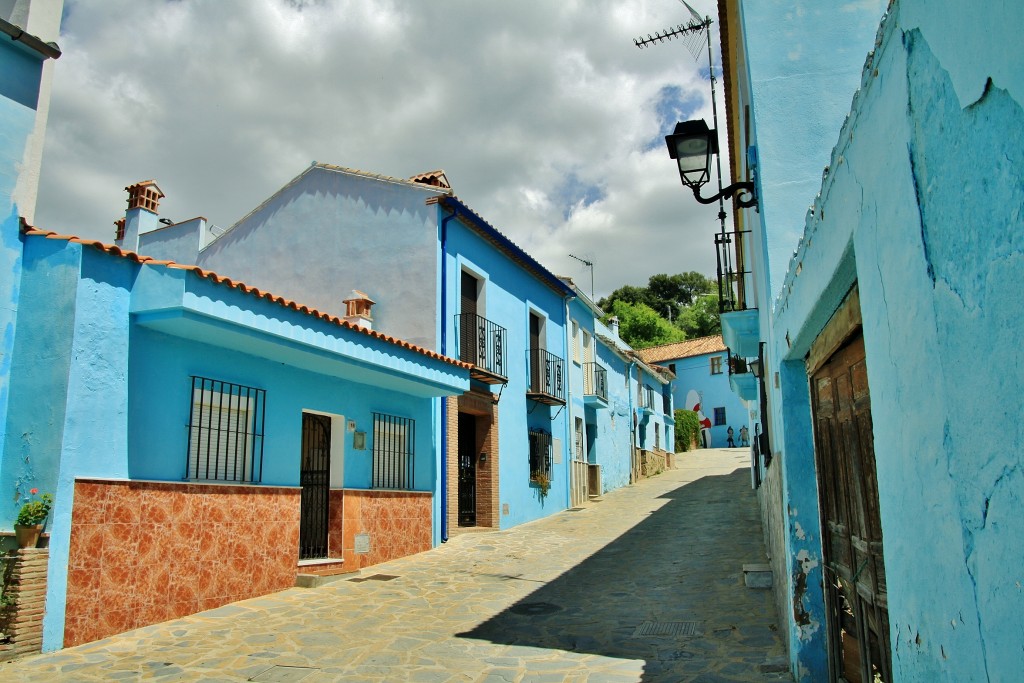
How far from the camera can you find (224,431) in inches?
342

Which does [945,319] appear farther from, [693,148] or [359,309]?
[359,309]

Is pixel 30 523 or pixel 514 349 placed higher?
pixel 514 349

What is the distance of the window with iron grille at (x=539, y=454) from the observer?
1711 cm

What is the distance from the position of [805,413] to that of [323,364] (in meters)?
6.66

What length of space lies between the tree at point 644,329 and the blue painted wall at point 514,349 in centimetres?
3295

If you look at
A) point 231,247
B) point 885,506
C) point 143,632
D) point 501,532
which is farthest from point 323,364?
point 885,506

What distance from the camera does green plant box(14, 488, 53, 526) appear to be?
20.5ft

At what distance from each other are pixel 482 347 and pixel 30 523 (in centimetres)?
943

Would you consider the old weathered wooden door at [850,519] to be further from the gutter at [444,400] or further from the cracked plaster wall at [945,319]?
the gutter at [444,400]

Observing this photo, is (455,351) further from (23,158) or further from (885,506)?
(885,506)

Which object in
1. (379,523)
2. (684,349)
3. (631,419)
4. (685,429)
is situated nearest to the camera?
(379,523)

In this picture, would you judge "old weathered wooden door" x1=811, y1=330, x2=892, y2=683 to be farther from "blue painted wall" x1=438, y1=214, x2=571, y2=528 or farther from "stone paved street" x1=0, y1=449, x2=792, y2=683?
"blue painted wall" x1=438, y1=214, x2=571, y2=528

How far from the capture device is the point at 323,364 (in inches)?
394

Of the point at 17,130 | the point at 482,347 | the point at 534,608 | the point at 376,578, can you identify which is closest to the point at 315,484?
the point at 376,578
